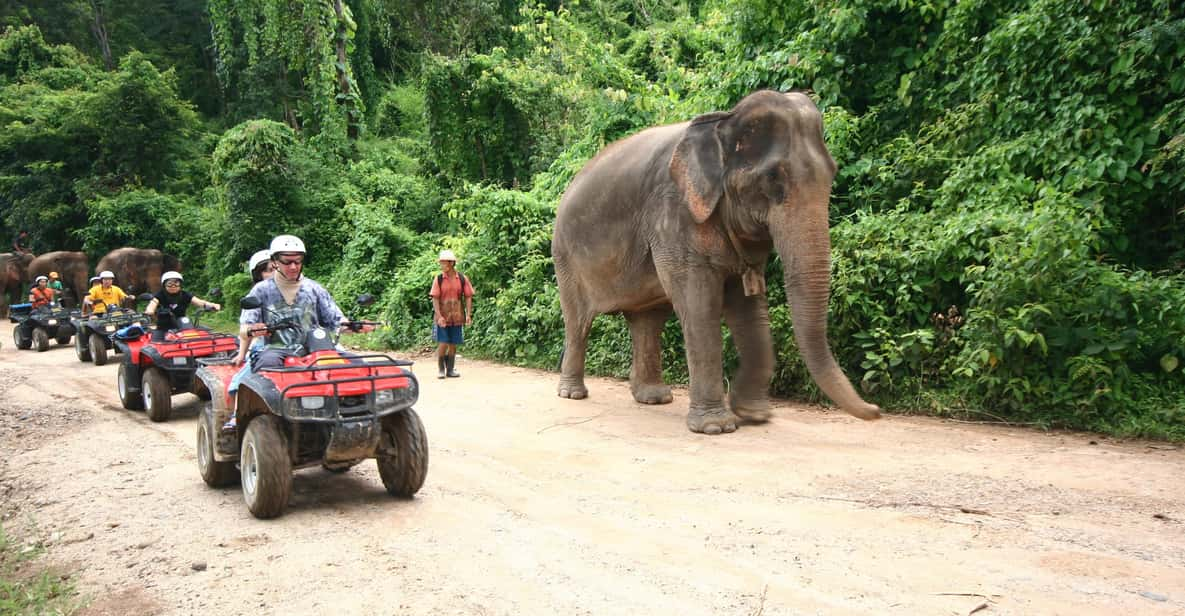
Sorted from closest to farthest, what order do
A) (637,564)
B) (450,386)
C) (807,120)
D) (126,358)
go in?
1. (637,564)
2. (807,120)
3. (126,358)
4. (450,386)

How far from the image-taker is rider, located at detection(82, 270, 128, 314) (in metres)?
13.9

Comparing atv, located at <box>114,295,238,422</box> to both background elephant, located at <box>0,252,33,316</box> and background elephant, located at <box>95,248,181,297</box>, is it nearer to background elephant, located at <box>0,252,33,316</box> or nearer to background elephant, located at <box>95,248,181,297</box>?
background elephant, located at <box>95,248,181,297</box>

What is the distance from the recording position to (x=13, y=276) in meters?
24.9

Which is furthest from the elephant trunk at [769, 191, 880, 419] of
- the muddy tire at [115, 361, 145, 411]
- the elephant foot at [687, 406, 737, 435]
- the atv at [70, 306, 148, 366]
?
the atv at [70, 306, 148, 366]

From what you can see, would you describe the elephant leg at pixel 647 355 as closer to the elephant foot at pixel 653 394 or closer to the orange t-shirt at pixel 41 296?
the elephant foot at pixel 653 394

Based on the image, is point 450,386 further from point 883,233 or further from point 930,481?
point 930,481

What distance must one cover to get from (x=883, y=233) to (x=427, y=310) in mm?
9354

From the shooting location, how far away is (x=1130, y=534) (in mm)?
4352

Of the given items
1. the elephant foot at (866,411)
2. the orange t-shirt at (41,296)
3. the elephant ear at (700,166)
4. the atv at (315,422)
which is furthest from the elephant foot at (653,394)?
the orange t-shirt at (41,296)

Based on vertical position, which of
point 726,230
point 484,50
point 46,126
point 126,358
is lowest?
point 126,358

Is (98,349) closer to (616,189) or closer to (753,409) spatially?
(616,189)

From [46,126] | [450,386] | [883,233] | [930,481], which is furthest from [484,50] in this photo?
[930,481]

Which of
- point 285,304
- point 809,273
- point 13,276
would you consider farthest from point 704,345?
point 13,276

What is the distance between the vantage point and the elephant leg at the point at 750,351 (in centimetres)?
764
